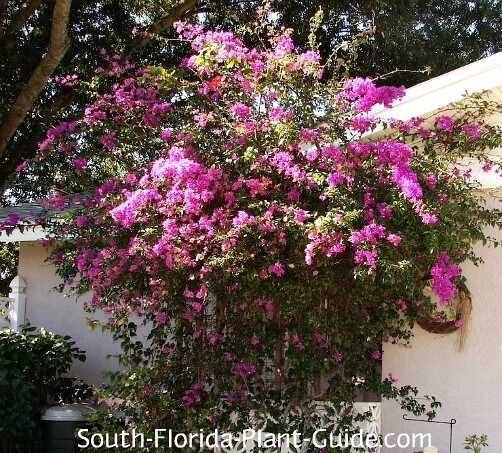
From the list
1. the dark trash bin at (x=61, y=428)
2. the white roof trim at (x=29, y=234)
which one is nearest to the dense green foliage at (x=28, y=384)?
the dark trash bin at (x=61, y=428)

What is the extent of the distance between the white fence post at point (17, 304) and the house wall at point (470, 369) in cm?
545

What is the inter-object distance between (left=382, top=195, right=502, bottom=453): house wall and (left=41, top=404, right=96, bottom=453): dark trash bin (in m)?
3.35

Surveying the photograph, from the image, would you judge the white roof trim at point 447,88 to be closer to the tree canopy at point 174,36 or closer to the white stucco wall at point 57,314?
the tree canopy at point 174,36

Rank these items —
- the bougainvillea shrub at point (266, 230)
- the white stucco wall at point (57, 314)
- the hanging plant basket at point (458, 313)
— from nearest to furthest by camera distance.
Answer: the bougainvillea shrub at point (266, 230) < the hanging plant basket at point (458, 313) < the white stucco wall at point (57, 314)

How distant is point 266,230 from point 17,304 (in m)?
5.52

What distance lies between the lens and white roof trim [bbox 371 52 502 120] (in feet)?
19.2

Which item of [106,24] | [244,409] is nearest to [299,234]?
[244,409]

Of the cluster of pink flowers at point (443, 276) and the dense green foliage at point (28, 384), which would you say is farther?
the dense green foliage at point (28, 384)

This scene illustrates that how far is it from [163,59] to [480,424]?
9006 millimetres

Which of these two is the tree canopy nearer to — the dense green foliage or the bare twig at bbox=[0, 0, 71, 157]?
the bare twig at bbox=[0, 0, 71, 157]

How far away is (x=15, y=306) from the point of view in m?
9.46

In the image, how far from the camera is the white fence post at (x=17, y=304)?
30.7 ft

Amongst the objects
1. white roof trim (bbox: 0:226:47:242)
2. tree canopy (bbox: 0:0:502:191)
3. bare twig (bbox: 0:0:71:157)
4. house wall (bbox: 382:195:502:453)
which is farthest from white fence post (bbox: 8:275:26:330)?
house wall (bbox: 382:195:502:453)

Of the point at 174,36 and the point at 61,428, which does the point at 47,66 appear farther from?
the point at 61,428
